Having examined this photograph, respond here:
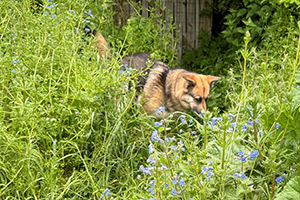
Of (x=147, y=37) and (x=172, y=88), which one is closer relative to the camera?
(x=172, y=88)

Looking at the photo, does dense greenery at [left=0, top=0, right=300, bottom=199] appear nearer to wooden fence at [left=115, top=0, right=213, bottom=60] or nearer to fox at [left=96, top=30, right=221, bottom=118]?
fox at [left=96, top=30, right=221, bottom=118]

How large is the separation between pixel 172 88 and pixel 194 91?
31cm

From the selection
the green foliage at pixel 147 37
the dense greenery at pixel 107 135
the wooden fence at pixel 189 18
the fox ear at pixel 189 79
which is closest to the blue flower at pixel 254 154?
the dense greenery at pixel 107 135

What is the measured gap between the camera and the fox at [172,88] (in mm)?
4754

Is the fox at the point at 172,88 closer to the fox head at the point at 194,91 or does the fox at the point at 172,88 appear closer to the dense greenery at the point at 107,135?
the fox head at the point at 194,91

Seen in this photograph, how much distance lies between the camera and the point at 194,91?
475cm

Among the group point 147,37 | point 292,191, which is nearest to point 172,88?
point 147,37

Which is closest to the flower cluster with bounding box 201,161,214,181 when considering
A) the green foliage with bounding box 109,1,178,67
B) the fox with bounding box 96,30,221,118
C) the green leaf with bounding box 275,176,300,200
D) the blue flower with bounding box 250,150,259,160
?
the blue flower with bounding box 250,150,259,160

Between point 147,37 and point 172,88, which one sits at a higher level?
point 147,37

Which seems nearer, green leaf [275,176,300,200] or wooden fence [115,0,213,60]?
green leaf [275,176,300,200]

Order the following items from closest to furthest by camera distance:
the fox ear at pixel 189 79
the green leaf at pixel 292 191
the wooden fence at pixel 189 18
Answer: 1. the green leaf at pixel 292 191
2. the fox ear at pixel 189 79
3. the wooden fence at pixel 189 18

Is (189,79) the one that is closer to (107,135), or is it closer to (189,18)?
(107,135)

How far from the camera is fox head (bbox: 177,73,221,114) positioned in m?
4.73

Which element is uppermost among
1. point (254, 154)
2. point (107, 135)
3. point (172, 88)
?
point (254, 154)
